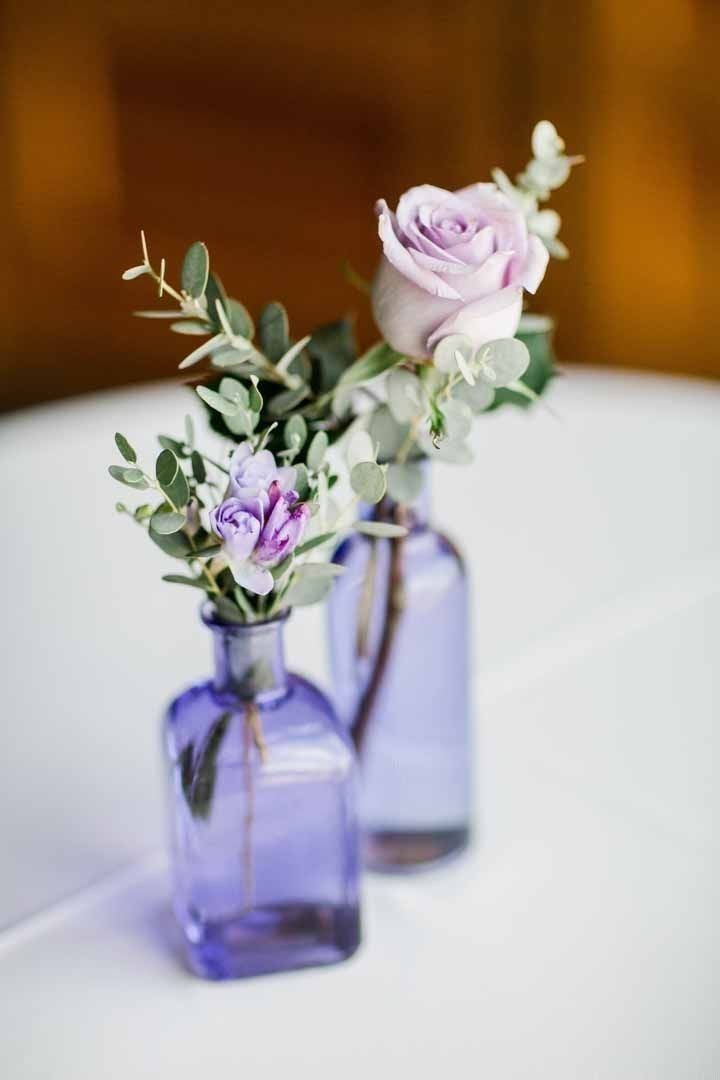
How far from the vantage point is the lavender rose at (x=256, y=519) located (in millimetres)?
529

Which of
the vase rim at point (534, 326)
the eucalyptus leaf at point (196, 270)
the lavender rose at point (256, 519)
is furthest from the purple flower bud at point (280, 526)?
the vase rim at point (534, 326)

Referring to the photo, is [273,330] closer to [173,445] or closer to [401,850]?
[173,445]

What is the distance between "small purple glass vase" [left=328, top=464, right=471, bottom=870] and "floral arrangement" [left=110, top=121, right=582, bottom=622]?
112 millimetres

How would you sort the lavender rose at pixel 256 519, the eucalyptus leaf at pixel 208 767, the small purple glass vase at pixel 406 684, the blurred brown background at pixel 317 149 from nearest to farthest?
the lavender rose at pixel 256 519
the eucalyptus leaf at pixel 208 767
the small purple glass vase at pixel 406 684
the blurred brown background at pixel 317 149

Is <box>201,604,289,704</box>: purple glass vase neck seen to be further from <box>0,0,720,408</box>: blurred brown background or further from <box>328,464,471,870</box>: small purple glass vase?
<box>0,0,720,408</box>: blurred brown background

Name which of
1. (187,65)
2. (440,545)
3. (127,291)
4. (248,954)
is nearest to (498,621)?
(440,545)

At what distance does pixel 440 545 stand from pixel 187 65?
186 centimetres

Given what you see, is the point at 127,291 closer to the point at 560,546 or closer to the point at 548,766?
the point at 560,546

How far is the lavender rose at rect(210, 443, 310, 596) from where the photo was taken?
0.53 m

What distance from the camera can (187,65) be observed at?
7.71ft

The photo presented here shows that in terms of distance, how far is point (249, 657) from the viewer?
63 cm

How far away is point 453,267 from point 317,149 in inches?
82.8

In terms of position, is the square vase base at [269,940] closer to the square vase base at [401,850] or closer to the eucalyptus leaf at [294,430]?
the square vase base at [401,850]

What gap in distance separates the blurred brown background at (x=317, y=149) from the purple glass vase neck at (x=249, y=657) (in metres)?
1.64
